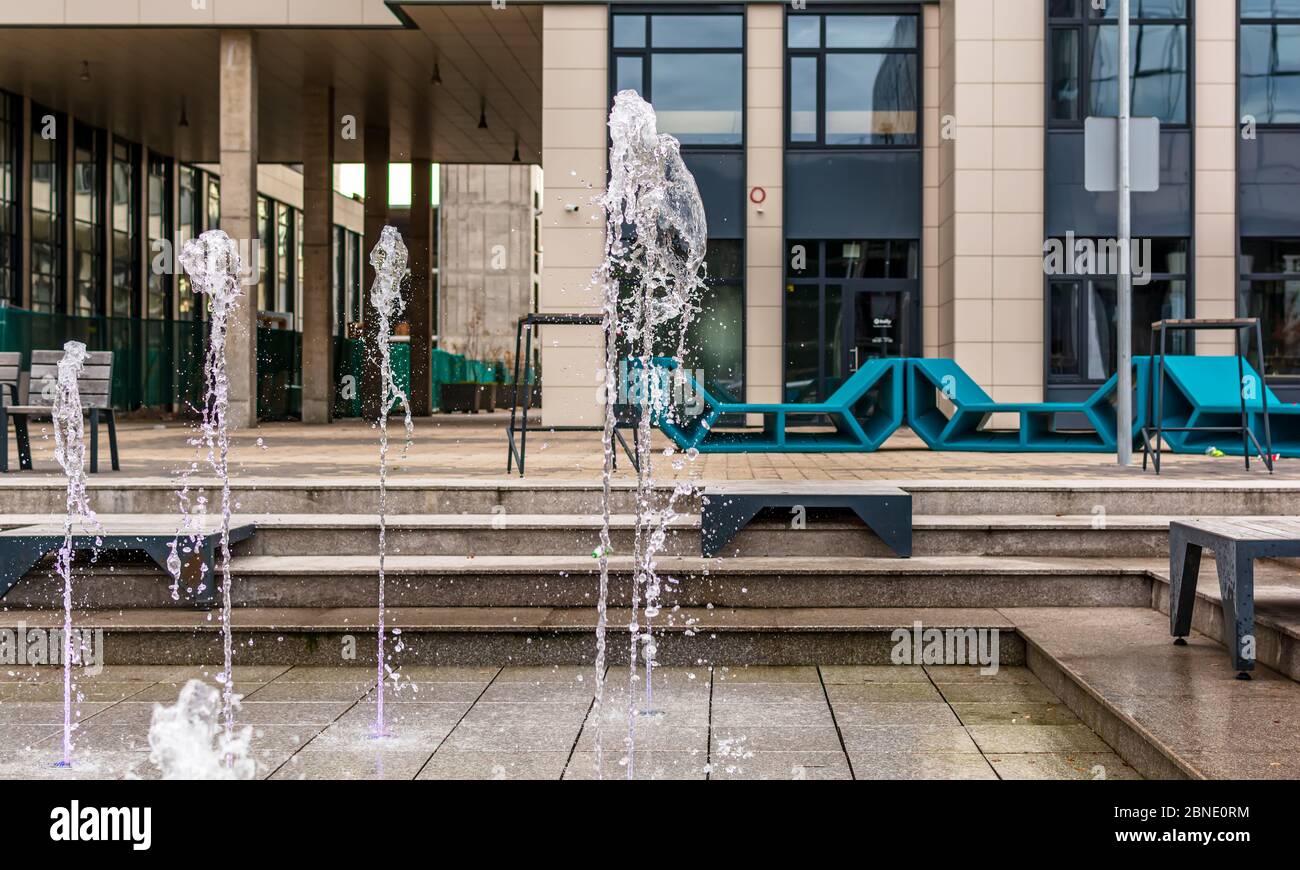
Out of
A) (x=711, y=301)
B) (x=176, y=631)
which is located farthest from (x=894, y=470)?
(x=711, y=301)

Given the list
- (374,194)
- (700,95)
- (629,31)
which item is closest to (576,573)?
(700,95)

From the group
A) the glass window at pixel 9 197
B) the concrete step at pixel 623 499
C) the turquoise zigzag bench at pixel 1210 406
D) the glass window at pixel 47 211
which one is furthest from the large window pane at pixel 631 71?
Result: the glass window at pixel 47 211

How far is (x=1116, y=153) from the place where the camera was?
12.1m

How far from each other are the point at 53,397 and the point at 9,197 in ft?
65.2

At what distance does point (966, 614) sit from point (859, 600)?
569mm

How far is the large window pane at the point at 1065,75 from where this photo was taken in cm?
2005

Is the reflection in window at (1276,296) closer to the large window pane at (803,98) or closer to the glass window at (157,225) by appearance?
the large window pane at (803,98)

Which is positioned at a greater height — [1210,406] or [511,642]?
[1210,406]

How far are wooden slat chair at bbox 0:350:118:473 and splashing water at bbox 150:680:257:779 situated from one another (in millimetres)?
5363

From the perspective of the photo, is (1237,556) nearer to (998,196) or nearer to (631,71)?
(998,196)

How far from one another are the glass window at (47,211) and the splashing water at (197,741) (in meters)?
27.0

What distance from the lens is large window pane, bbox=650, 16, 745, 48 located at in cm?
2109

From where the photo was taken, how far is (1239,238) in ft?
65.3
